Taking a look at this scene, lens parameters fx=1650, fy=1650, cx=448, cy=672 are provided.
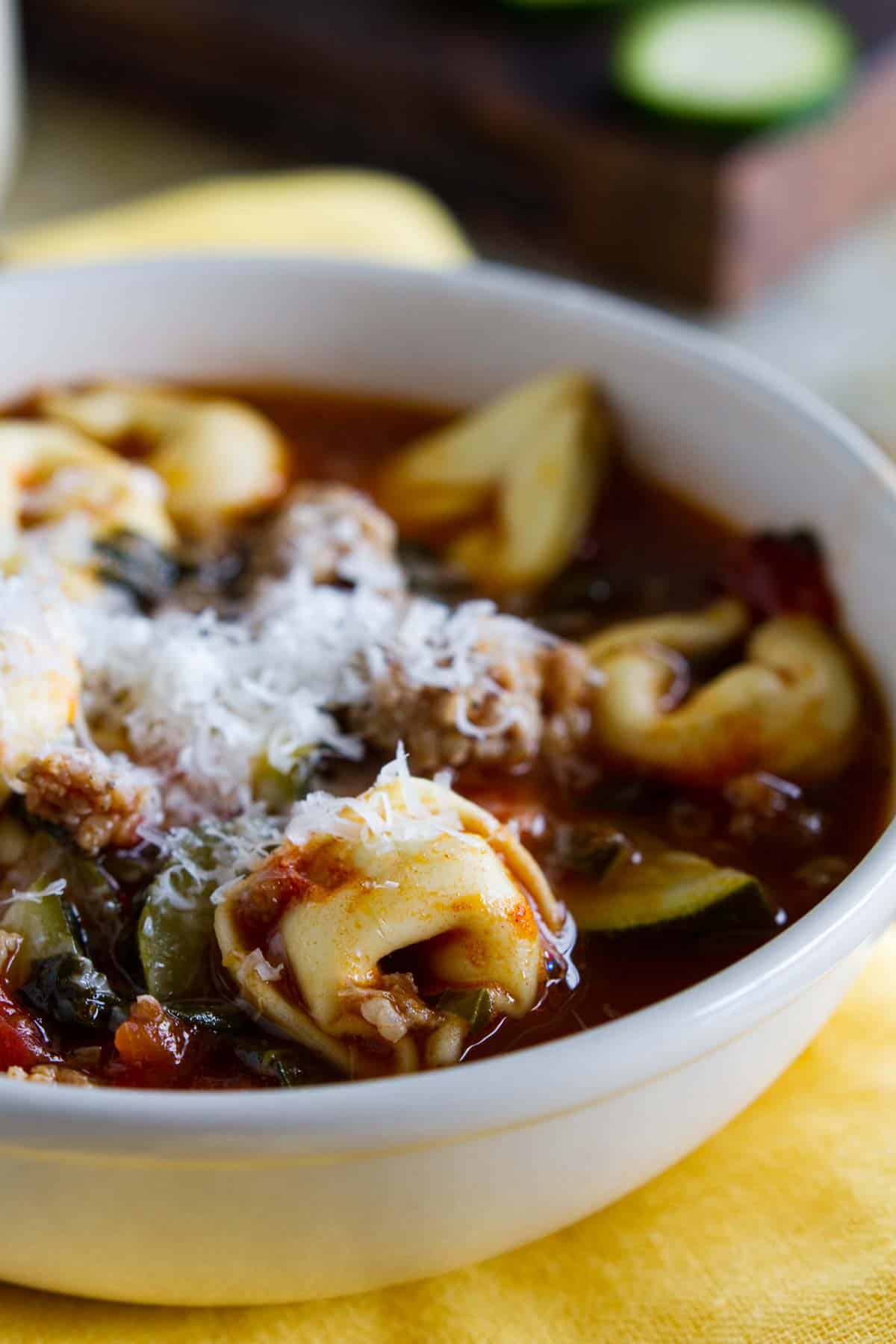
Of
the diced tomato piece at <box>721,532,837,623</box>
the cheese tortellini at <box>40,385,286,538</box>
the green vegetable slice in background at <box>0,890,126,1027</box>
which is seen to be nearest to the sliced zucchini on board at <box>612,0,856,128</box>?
the cheese tortellini at <box>40,385,286,538</box>

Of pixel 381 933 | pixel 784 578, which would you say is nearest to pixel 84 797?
pixel 381 933

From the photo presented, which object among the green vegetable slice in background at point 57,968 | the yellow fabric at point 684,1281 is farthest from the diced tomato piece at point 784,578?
the green vegetable slice in background at point 57,968

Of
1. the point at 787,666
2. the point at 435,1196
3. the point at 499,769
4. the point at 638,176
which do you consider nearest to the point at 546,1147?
the point at 435,1196

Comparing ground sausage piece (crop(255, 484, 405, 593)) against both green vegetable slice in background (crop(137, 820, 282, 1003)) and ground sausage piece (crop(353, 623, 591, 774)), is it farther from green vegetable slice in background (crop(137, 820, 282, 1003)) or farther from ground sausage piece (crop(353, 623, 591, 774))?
green vegetable slice in background (crop(137, 820, 282, 1003))

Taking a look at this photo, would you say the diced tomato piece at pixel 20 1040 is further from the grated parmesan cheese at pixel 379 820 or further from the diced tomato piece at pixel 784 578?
the diced tomato piece at pixel 784 578

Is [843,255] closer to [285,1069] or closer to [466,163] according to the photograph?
[466,163]
